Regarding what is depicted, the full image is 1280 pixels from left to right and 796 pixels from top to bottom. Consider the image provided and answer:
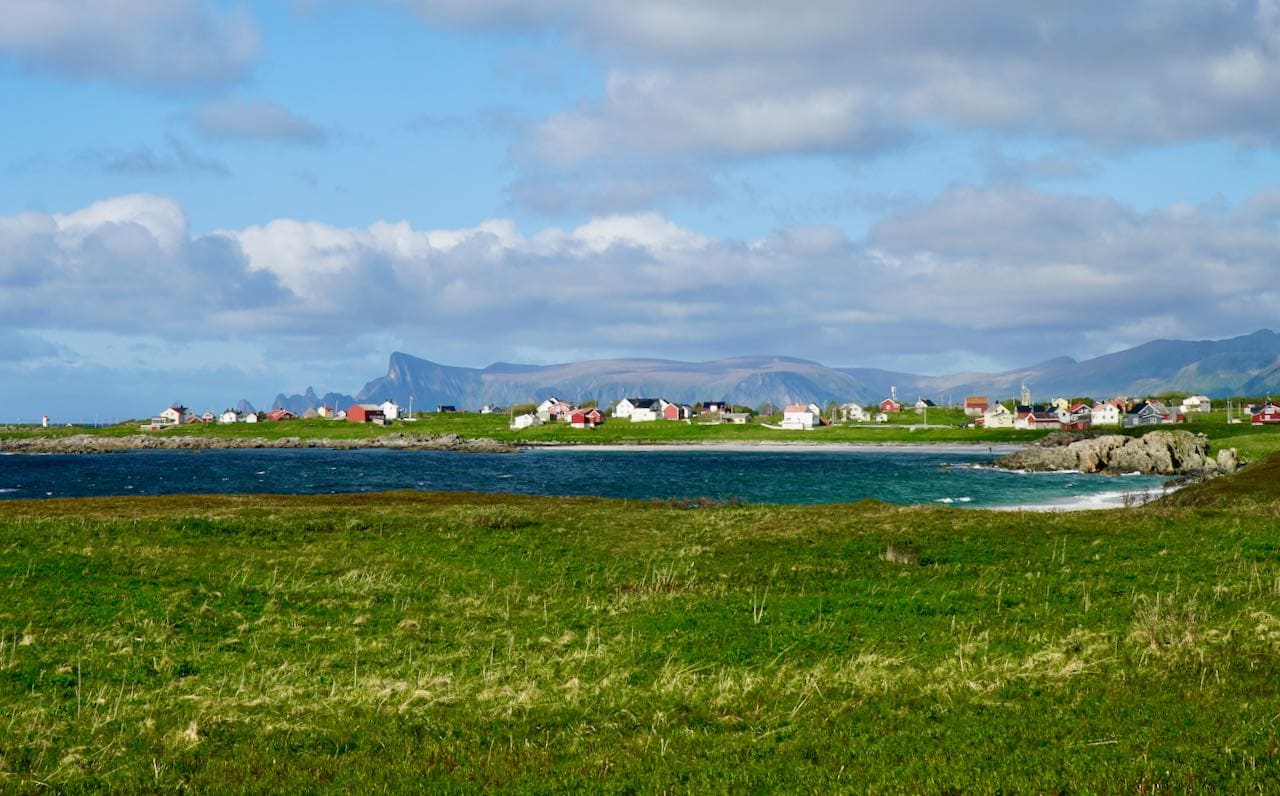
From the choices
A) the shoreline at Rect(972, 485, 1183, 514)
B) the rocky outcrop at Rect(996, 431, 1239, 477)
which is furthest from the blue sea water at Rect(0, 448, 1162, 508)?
the rocky outcrop at Rect(996, 431, 1239, 477)

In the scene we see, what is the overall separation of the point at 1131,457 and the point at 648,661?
140714 millimetres

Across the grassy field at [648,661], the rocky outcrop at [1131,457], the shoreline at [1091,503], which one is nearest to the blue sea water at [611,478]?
the shoreline at [1091,503]

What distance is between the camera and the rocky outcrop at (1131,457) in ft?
447

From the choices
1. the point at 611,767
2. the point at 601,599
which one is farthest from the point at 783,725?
the point at 601,599

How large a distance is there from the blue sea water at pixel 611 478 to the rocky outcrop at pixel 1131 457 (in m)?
7.80

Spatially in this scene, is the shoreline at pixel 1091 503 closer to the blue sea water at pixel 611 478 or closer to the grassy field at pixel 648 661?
the blue sea water at pixel 611 478

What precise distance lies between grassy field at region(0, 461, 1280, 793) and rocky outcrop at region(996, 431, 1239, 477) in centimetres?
10618

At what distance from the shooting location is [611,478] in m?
127

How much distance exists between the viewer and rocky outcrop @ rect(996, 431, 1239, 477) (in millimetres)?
136375

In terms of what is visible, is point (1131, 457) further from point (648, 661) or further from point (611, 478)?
point (648, 661)

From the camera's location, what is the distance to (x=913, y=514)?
1863 inches

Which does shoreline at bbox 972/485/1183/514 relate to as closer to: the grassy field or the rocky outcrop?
the grassy field

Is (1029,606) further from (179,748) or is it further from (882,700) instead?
(179,748)

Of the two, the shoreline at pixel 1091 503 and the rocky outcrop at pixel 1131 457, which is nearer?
the shoreline at pixel 1091 503
